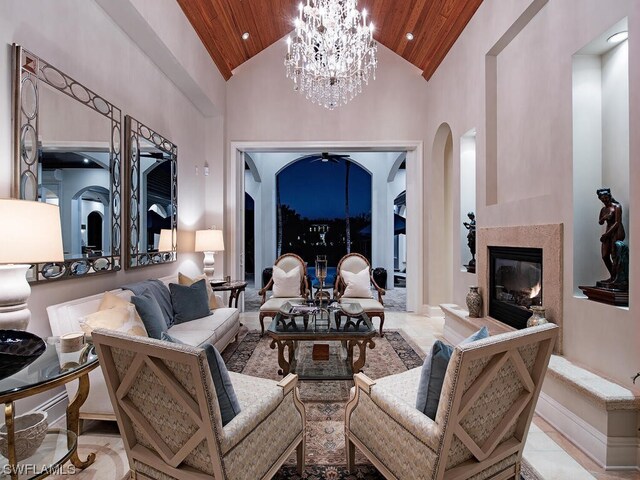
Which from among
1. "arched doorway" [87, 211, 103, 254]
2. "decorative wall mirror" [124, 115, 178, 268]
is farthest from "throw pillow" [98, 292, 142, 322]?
"decorative wall mirror" [124, 115, 178, 268]

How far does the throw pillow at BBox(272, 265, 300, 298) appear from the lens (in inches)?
197

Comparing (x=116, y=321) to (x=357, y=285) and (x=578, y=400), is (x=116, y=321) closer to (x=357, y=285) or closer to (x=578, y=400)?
(x=578, y=400)

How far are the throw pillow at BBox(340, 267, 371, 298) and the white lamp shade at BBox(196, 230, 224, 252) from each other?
1.78 m

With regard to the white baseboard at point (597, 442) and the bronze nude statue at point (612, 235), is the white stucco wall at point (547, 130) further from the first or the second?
the white baseboard at point (597, 442)

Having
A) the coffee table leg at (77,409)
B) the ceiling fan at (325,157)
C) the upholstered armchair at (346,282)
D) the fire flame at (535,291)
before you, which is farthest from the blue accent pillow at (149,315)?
the ceiling fan at (325,157)

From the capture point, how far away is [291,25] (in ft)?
18.1

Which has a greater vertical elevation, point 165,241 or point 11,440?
point 165,241

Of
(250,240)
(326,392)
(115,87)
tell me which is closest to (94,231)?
(115,87)

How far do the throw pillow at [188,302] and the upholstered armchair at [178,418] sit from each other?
2058mm

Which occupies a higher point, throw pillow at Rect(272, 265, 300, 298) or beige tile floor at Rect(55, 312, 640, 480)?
throw pillow at Rect(272, 265, 300, 298)

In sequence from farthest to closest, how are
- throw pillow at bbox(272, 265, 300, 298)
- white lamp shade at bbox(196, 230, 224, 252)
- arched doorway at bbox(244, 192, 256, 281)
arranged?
Result: arched doorway at bbox(244, 192, 256, 281), throw pillow at bbox(272, 265, 300, 298), white lamp shade at bbox(196, 230, 224, 252)

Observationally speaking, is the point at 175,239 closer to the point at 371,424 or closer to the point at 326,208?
the point at 371,424

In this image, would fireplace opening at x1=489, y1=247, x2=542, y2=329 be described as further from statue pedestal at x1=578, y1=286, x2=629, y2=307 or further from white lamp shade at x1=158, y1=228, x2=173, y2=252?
white lamp shade at x1=158, y1=228, x2=173, y2=252

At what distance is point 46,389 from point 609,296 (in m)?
3.00
